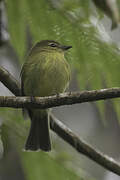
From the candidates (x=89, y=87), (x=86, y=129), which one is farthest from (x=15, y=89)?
(x=86, y=129)

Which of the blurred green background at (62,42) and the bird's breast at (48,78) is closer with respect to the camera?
the blurred green background at (62,42)

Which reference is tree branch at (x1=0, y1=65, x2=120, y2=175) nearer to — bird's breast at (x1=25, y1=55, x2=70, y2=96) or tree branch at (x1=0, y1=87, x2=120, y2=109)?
tree branch at (x1=0, y1=87, x2=120, y2=109)

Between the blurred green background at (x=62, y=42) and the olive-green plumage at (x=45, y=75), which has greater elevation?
the blurred green background at (x=62, y=42)

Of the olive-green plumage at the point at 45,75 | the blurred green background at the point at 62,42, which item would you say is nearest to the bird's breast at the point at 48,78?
the olive-green plumage at the point at 45,75

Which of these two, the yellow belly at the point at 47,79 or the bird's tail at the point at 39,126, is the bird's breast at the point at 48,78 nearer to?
the yellow belly at the point at 47,79

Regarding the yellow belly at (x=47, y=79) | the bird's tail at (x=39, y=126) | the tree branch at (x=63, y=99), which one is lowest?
the bird's tail at (x=39, y=126)

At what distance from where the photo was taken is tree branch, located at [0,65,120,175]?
2184mm

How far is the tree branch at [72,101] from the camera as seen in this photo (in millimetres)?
2184

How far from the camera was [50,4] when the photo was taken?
253 centimetres

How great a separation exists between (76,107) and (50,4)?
253 inches

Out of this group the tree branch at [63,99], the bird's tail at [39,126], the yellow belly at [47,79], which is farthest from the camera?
the bird's tail at [39,126]

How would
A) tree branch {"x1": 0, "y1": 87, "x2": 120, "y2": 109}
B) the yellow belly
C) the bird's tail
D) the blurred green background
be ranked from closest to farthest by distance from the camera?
1. tree branch {"x1": 0, "y1": 87, "x2": 120, "y2": 109}
2. the blurred green background
3. the yellow belly
4. the bird's tail

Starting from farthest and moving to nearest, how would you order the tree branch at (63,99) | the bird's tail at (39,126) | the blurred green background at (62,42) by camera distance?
the bird's tail at (39,126)
the blurred green background at (62,42)
the tree branch at (63,99)

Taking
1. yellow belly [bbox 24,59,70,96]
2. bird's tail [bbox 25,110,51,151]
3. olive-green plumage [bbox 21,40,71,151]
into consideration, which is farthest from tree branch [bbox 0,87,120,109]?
bird's tail [bbox 25,110,51,151]
